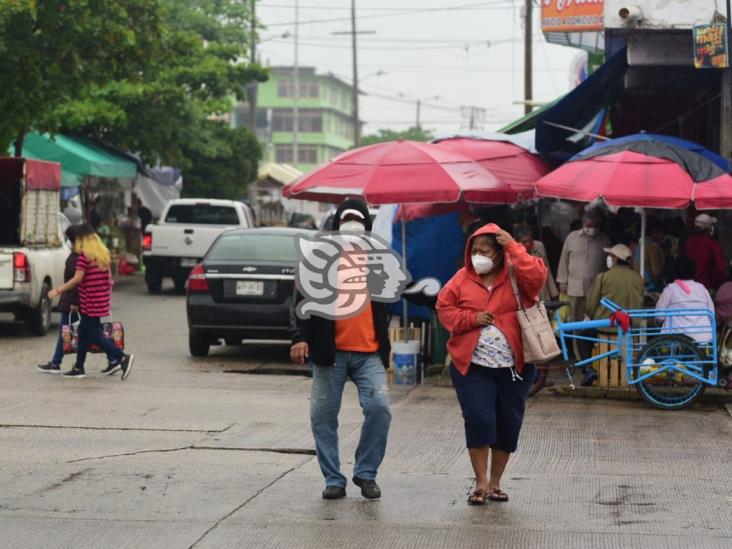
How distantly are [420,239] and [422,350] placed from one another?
187cm

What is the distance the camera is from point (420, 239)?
1719cm

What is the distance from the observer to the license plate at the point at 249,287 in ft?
53.7

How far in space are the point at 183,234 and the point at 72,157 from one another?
11.0 feet

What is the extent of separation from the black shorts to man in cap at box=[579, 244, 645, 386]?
18.7 ft

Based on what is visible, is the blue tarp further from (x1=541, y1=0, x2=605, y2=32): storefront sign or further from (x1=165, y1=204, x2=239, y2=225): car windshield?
(x1=165, y1=204, x2=239, y2=225): car windshield

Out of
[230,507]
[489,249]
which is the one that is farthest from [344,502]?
[489,249]

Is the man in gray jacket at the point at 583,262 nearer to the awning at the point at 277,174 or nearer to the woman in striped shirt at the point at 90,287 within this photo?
the woman in striped shirt at the point at 90,287

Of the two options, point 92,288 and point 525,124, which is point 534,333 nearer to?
point 92,288

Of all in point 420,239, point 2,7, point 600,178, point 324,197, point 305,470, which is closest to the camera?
point 305,470

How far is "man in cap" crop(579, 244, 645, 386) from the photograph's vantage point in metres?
13.6

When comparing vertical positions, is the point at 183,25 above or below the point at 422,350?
above

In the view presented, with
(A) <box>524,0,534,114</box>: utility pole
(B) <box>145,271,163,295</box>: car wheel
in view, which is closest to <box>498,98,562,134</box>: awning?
(B) <box>145,271,163,295</box>: car wheel

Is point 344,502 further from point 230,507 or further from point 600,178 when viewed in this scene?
point 600,178

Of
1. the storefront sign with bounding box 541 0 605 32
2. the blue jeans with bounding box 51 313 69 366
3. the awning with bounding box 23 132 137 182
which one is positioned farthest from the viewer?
the awning with bounding box 23 132 137 182
